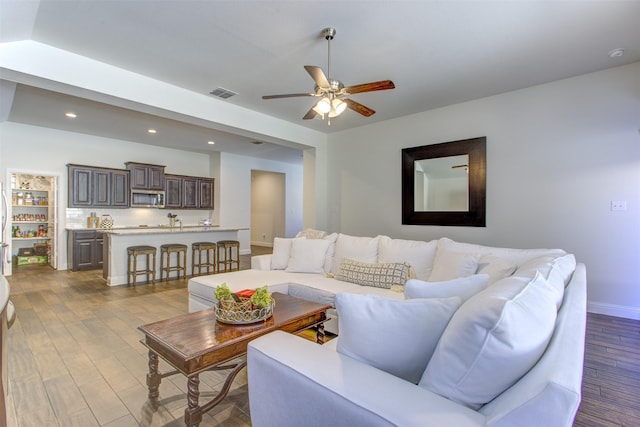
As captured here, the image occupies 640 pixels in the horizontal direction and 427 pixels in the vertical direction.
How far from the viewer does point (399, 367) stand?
1.10 m

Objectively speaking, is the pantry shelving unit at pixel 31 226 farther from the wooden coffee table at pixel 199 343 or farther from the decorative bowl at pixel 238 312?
the decorative bowl at pixel 238 312

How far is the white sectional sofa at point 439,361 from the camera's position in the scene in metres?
0.76

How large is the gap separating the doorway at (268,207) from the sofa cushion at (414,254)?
702 cm

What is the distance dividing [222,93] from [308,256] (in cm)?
246

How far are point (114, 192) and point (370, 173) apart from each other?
5.47 meters

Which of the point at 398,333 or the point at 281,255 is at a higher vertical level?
the point at 398,333

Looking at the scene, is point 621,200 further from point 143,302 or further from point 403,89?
A: point 143,302

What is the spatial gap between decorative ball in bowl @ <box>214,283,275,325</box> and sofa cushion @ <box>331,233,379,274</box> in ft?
5.18

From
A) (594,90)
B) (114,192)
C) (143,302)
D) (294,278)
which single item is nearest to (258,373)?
(294,278)

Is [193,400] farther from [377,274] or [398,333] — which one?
[377,274]

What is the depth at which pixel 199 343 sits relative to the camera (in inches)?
66.3

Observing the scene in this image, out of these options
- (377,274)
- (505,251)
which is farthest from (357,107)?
(505,251)

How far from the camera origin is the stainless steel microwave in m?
7.14

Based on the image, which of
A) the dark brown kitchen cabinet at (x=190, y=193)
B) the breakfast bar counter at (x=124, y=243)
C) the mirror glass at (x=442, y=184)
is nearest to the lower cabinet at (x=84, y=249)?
the breakfast bar counter at (x=124, y=243)
